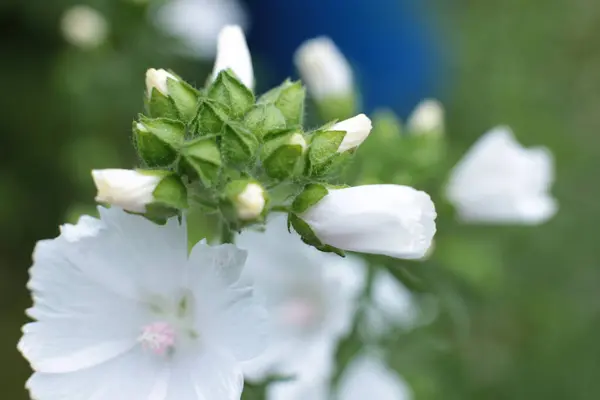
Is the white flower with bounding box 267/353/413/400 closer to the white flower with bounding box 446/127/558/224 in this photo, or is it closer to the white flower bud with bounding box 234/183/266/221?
the white flower with bounding box 446/127/558/224

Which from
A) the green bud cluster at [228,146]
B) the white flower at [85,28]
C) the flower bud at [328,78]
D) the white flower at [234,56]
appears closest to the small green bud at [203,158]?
the green bud cluster at [228,146]

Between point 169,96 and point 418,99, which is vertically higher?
point 169,96

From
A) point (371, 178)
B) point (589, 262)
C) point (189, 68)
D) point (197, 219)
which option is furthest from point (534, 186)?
point (189, 68)

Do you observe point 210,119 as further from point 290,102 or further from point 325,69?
point 325,69

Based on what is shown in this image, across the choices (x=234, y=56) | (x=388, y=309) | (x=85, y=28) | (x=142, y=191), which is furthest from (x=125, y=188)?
(x=85, y=28)

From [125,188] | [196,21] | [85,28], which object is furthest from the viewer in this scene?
[196,21]

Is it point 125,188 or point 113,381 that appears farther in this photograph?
point 113,381
